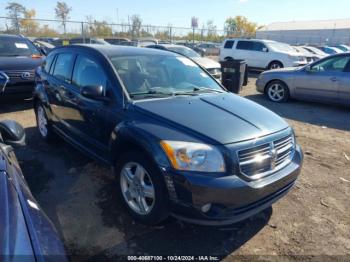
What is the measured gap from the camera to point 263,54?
51.2 ft

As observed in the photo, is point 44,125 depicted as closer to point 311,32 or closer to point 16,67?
point 16,67

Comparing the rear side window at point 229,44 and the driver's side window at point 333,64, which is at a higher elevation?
the rear side window at point 229,44

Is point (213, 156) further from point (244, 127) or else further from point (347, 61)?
point (347, 61)

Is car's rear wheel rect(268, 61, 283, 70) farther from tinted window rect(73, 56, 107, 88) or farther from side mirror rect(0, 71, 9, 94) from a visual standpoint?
tinted window rect(73, 56, 107, 88)

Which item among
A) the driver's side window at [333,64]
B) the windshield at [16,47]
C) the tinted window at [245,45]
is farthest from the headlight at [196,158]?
the tinted window at [245,45]

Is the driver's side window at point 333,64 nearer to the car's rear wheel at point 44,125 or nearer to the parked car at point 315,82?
the parked car at point 315,82

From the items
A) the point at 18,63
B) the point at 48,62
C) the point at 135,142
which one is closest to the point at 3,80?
the point at 18,63

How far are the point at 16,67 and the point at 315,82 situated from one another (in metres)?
7.92

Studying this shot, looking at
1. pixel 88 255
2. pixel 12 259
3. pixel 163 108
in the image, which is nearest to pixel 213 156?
pixel 163 108

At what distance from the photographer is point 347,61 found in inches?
311

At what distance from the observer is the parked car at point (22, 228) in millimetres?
1356

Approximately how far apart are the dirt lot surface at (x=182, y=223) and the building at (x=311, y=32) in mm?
52311

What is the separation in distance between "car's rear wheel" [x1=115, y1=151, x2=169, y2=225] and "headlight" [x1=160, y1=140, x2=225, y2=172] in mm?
232

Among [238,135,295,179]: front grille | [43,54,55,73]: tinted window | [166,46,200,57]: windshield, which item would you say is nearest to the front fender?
[238,135,295,179]: front grille
